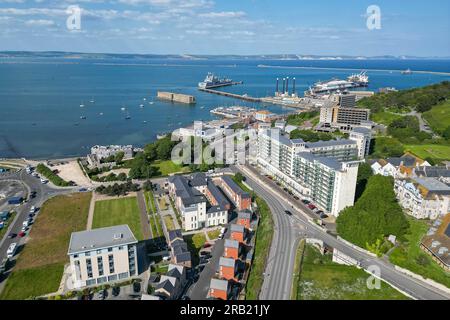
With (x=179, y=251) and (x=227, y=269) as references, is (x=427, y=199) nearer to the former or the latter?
(x=227, y=269)

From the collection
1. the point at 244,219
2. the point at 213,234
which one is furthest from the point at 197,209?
the point at 244,219

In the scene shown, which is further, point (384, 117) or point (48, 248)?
point (384, 117)

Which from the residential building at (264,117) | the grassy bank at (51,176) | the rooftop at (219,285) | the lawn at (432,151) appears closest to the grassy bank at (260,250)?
the rooftop at (219,285)

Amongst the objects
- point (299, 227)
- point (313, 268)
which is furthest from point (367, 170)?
point (313, 268)

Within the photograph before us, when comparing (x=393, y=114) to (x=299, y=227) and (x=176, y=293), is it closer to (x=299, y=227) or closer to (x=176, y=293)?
(x=299, y=227)

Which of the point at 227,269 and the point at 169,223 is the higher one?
the point at 227,269

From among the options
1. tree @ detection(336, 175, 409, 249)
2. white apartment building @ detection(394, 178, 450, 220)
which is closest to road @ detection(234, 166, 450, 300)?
tree @ detection(336, 175, 409, 249)
